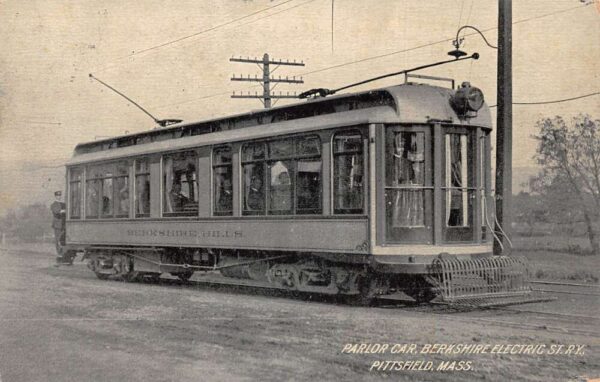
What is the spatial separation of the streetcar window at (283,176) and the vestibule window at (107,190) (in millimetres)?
4547

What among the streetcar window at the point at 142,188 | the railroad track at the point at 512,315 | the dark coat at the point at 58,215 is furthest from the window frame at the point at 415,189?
the dark coat at the point at 58,215

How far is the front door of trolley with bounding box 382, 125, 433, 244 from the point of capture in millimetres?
10570

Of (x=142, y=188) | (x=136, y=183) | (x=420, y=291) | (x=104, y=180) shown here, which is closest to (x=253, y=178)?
(x=420, y=291)

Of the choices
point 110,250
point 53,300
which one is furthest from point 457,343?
point 110,250

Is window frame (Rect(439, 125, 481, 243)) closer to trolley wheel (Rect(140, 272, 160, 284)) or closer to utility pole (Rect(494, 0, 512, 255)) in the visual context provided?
utility pole (Rect(494, 0, 512, 255))

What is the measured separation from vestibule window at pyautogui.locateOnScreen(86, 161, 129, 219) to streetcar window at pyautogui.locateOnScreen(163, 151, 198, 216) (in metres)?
1.70

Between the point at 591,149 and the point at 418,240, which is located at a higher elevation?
the point at 591,149

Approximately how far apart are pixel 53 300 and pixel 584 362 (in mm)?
8210

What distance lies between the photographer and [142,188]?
1560cm

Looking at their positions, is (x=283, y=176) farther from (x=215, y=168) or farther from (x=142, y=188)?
(x=142, y=188)

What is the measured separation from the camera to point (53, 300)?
11656 mm

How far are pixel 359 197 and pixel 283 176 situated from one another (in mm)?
1672

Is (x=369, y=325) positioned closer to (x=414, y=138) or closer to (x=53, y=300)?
(x=414, y=138)

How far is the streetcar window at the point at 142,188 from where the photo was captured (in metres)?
15.4
